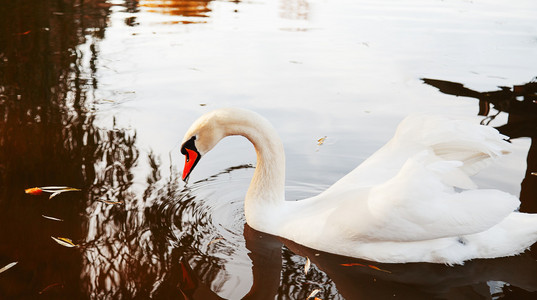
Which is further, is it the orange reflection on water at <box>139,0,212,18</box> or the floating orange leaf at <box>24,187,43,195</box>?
the orange reflection on water at <box>139,0,212,18</box>

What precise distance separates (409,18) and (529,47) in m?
3.14

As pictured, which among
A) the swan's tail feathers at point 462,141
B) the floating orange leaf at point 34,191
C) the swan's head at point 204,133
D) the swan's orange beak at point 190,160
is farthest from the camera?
the floating orange leaf at point 34,191

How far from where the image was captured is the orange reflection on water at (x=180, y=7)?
13.7 meters

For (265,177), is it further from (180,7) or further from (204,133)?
(180,7)

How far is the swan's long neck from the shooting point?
4477mm

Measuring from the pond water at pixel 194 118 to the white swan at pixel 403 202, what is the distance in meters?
0.14

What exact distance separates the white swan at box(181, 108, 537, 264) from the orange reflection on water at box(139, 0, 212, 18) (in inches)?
368

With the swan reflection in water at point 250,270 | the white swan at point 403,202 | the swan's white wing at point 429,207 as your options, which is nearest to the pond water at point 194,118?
the swan reflection in water at point 250,270

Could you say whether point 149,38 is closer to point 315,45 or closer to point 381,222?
point 315,45

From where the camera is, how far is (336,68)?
909cm

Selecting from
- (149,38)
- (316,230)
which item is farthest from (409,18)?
(316,230)

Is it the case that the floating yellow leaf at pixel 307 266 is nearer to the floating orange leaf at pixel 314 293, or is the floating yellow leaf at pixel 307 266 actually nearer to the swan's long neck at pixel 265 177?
the floating orange leaf at pixel 314 293

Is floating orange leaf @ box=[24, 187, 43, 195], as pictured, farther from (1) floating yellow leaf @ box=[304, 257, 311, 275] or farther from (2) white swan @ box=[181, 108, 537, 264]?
(1) floating yellow leaf @ box=[304, 257, 311, 275]

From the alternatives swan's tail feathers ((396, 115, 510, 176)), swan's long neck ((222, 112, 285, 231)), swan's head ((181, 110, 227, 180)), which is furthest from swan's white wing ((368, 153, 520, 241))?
swan's head ((181, 110, 227, 180))
